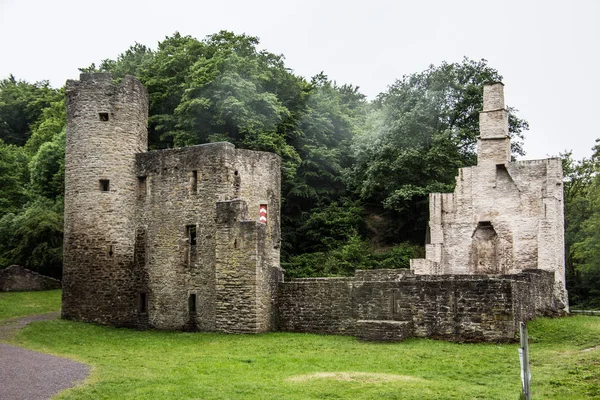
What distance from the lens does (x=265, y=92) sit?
41.2 meters

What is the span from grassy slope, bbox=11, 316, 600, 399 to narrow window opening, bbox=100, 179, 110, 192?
235 inches

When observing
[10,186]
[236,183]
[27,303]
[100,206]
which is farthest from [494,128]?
[10,186]

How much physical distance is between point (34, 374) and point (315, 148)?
96.5 ft

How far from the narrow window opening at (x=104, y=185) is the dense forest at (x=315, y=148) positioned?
998cm

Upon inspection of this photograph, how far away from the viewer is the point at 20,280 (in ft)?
122

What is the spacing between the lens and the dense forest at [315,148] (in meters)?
39.8

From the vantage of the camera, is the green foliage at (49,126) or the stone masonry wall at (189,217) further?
the green foliage at (49,126)

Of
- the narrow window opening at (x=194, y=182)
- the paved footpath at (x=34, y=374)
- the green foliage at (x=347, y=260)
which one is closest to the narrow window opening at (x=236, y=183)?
the narrow window opening at (x=194, y=182)

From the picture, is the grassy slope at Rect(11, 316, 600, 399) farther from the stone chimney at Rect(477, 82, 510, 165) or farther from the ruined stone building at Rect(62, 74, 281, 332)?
the stone chimney at Rect(477, 82, 510, 165)

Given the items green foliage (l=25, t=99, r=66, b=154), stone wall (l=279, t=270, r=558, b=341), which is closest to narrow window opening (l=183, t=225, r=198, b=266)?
stone wall (l=279, t=270, r=558, b=341)

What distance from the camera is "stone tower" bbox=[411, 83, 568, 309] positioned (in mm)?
32562

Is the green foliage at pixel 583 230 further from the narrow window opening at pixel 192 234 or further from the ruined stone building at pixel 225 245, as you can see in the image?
the narrow window opening at pixel 192 234

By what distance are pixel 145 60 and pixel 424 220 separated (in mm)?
21166

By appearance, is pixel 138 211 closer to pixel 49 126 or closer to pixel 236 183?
pixel 236 183
